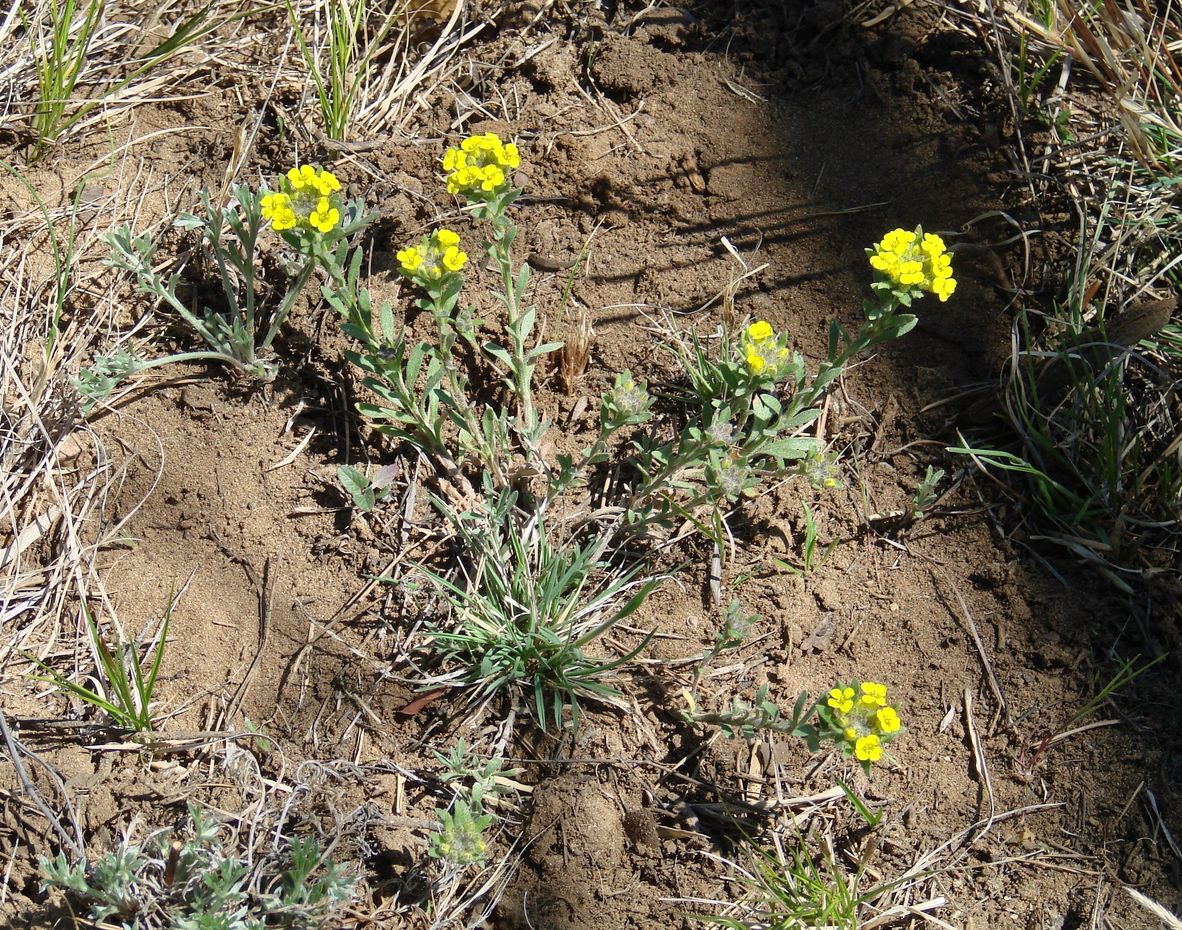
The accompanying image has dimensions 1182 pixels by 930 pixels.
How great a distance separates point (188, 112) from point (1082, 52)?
285 cm

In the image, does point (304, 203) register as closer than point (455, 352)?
Yes

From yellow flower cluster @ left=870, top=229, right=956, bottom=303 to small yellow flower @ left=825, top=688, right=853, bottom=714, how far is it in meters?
0.93

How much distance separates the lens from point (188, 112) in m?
3.07

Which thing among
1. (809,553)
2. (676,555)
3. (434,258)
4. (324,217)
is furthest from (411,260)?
(809,553)

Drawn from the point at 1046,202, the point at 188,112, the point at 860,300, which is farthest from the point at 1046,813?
the point at 188,112

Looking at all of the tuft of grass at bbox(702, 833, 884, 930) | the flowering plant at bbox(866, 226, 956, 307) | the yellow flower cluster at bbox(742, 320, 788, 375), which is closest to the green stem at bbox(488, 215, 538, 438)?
the yellow flower cluster at bbox(742, 320, 788, 375)

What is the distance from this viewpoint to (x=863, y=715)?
6.88 ft

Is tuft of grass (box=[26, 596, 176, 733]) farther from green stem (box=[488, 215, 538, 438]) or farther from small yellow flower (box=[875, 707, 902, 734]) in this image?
small yellow flower (box=[875, 707, 902, 734])

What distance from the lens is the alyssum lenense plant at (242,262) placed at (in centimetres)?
227

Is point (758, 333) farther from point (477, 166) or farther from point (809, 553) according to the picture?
point (477, 166)

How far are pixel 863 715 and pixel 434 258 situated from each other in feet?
4.72

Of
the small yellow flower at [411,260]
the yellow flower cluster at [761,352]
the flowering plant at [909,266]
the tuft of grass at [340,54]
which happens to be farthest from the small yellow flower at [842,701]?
the tuft of grass at [340,54]

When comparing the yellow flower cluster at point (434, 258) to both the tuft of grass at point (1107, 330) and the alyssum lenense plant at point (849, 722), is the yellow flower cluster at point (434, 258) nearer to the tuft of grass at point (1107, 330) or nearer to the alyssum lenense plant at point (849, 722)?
the alyssum lenense plant at point (849, 722)

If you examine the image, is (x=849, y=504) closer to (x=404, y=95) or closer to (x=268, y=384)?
(x=268, y=384)
